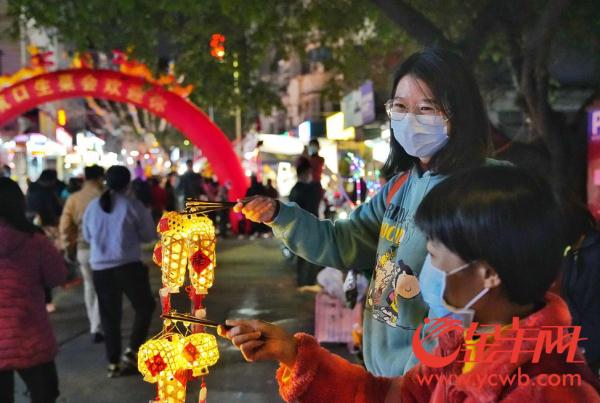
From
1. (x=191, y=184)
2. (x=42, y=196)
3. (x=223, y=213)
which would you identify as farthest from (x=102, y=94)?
(x=42, y=196)

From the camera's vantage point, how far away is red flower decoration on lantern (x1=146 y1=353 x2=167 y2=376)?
2.38m

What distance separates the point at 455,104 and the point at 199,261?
117 cm

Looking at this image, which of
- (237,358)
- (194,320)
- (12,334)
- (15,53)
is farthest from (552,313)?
(15,53)

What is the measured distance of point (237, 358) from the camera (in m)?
6.36

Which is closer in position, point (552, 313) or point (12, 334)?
point (552, 313)

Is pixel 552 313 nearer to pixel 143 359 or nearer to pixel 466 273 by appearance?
pixel 466 273

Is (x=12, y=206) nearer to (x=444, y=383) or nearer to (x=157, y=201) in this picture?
(x=444, y=383)

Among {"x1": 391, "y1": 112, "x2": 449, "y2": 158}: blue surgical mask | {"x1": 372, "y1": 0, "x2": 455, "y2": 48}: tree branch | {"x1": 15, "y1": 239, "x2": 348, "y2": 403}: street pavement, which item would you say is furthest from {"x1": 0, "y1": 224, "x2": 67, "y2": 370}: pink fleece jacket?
{"x1": 372, "y1": 0, "x2": 455, "y2": 48}: tree branch

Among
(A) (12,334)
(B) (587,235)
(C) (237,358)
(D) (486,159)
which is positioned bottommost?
(C) (237,358)

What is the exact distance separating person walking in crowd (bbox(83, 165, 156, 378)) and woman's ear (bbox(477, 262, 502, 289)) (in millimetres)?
4793

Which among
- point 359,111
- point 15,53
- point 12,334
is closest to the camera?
point 12,334

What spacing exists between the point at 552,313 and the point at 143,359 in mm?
1580

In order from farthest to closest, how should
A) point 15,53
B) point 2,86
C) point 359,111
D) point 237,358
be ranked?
1. point 15,53
2. point 2,86
3. point 359,111
4. point 237,358

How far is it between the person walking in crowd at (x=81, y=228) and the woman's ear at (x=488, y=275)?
613 cm
